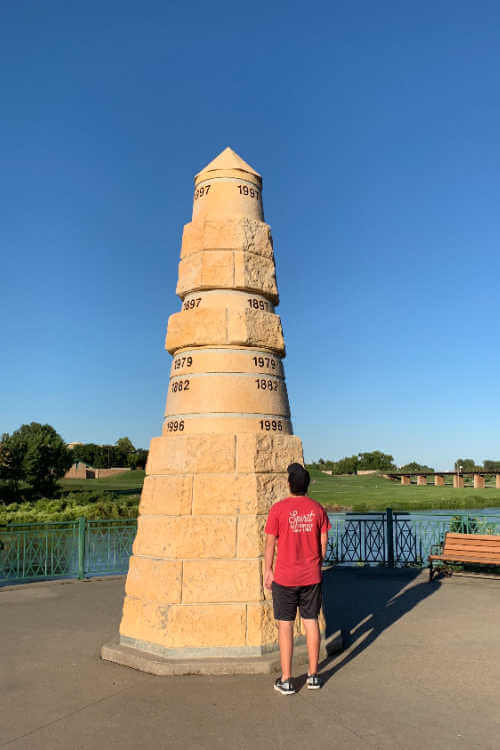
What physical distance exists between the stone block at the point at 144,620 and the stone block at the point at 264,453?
1.69m

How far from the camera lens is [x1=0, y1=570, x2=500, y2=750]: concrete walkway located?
13.9 ft

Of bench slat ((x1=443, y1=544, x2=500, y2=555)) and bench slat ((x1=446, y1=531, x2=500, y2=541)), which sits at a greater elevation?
bench slat ((x1=446, y1=531, x2=500, y2=541))

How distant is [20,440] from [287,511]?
45.7 m

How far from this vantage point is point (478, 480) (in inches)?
3056

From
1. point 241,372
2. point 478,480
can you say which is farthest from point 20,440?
point 478,480

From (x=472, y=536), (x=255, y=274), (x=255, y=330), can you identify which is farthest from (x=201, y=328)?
(x=472, y=536)

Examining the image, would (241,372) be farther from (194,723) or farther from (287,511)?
(194,723)

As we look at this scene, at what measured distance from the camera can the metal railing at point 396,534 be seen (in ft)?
43.6

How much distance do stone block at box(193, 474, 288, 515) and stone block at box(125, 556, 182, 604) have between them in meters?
0.65

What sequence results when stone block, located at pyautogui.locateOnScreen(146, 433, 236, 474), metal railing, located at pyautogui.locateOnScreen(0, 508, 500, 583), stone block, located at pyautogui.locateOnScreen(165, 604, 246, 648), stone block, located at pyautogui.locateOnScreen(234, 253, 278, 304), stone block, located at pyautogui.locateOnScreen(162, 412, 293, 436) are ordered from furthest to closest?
metal railing, located at pyautogui.locateOnScreen(0, 508, 500, 583) < stone block, located at pyautogui.locateOnScreen(234, 253, 278, 304) < stone block, located at pyautogui.locateOnScreen(162, 412, 293, 436) < stone block, located at pyautogui.locateOnScreen(146, 433, 236, 474) < stone block, located at pyautogui.locateOnScreen(165, 604, 246, 648)

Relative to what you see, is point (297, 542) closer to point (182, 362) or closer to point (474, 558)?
point (182, 362)

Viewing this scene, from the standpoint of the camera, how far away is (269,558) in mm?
5094

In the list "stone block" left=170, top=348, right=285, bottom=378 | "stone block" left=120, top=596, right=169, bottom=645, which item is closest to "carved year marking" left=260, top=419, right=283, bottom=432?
"stone block" left=170, top=348, right=285, bottom=378

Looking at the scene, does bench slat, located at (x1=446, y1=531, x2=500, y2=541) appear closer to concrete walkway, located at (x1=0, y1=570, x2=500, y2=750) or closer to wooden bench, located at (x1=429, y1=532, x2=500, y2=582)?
wooden bench, located at (x1=429, y1=532, x2=500, y2=582)
